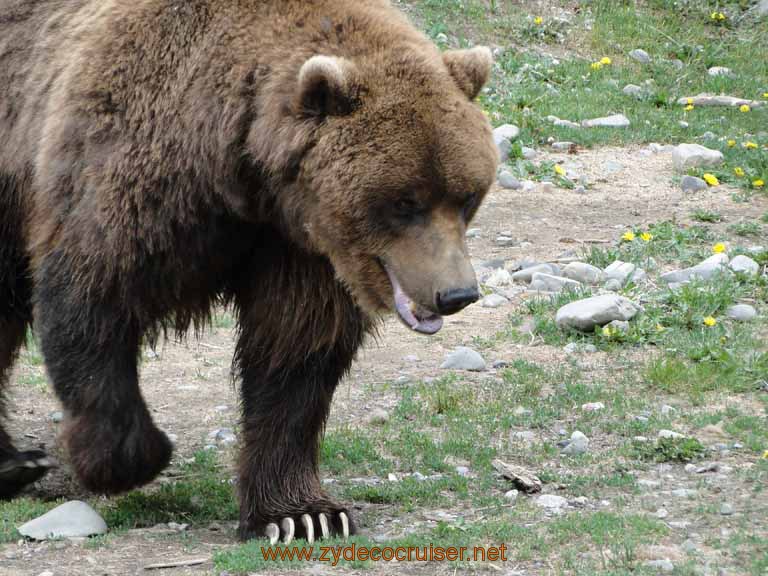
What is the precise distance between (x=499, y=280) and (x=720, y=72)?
607 cm

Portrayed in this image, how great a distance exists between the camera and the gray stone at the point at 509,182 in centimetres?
1105

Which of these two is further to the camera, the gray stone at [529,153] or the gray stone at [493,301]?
the gray stone at [529,153]

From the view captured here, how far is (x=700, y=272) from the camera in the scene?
8711 mm

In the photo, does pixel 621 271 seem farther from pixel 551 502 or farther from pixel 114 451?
pixel 114 451

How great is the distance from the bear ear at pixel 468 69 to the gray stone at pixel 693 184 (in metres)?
5.88

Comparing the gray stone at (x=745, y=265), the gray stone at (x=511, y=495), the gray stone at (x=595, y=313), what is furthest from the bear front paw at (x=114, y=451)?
the gray stone at (x=745, y=265)

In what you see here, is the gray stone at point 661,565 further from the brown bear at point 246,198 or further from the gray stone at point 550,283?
the gray stone at point 550,283

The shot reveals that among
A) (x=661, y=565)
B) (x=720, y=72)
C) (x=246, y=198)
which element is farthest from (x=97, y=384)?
(x=720, y=72)

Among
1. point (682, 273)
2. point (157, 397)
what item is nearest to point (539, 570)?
point (157, 397)

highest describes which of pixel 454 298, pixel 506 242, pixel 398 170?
pixel 398 170

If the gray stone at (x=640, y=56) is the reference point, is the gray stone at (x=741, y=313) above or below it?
below

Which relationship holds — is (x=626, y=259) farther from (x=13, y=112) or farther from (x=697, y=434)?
(x=13, y=112)

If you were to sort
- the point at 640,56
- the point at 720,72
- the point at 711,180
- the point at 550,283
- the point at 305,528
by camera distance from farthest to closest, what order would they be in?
the point at 640,56 → the point at 720,72 → the point at 711,180 → the point at 550,283 → the point at 305,528

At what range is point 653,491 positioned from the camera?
582 centimetres
